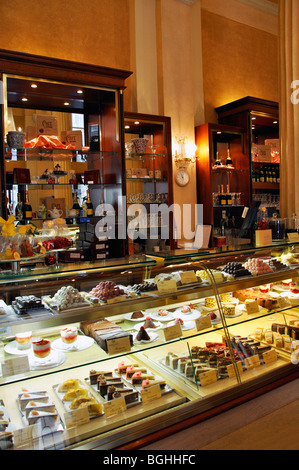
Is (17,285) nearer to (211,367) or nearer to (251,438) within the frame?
(211,367)

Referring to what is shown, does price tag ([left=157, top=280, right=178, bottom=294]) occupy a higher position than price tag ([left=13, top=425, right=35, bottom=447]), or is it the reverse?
price tag ([left=157, top=280, right=178, bottom=294])

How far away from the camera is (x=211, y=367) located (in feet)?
7.07

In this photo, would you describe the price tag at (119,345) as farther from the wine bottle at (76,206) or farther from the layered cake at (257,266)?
the wine bottle at (76,206)

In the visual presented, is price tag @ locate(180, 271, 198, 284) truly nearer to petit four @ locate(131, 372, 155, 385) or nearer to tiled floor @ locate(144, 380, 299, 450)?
petit four @ locate(131, 372, 155, 385)

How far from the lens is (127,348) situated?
196cm

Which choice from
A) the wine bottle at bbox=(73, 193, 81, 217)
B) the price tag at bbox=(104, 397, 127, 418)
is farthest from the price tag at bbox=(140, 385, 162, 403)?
the wine bottle at bbox=(73, 193, 81, 217)

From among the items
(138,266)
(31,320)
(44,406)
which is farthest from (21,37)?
(44,406)

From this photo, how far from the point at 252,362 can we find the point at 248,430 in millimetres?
592

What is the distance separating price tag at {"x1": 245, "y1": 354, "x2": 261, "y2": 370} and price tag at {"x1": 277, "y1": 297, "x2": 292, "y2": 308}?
56 cm

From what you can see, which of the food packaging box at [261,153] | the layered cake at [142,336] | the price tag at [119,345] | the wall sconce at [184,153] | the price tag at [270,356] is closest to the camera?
the price tag at [119,345]

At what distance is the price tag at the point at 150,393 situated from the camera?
6.06 feet

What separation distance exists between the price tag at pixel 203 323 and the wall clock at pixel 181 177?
12.3ft

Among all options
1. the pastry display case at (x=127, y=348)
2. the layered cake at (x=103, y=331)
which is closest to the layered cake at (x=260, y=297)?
the pastry display case at (x=127, y=348)

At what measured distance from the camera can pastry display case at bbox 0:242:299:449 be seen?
5.49ft
